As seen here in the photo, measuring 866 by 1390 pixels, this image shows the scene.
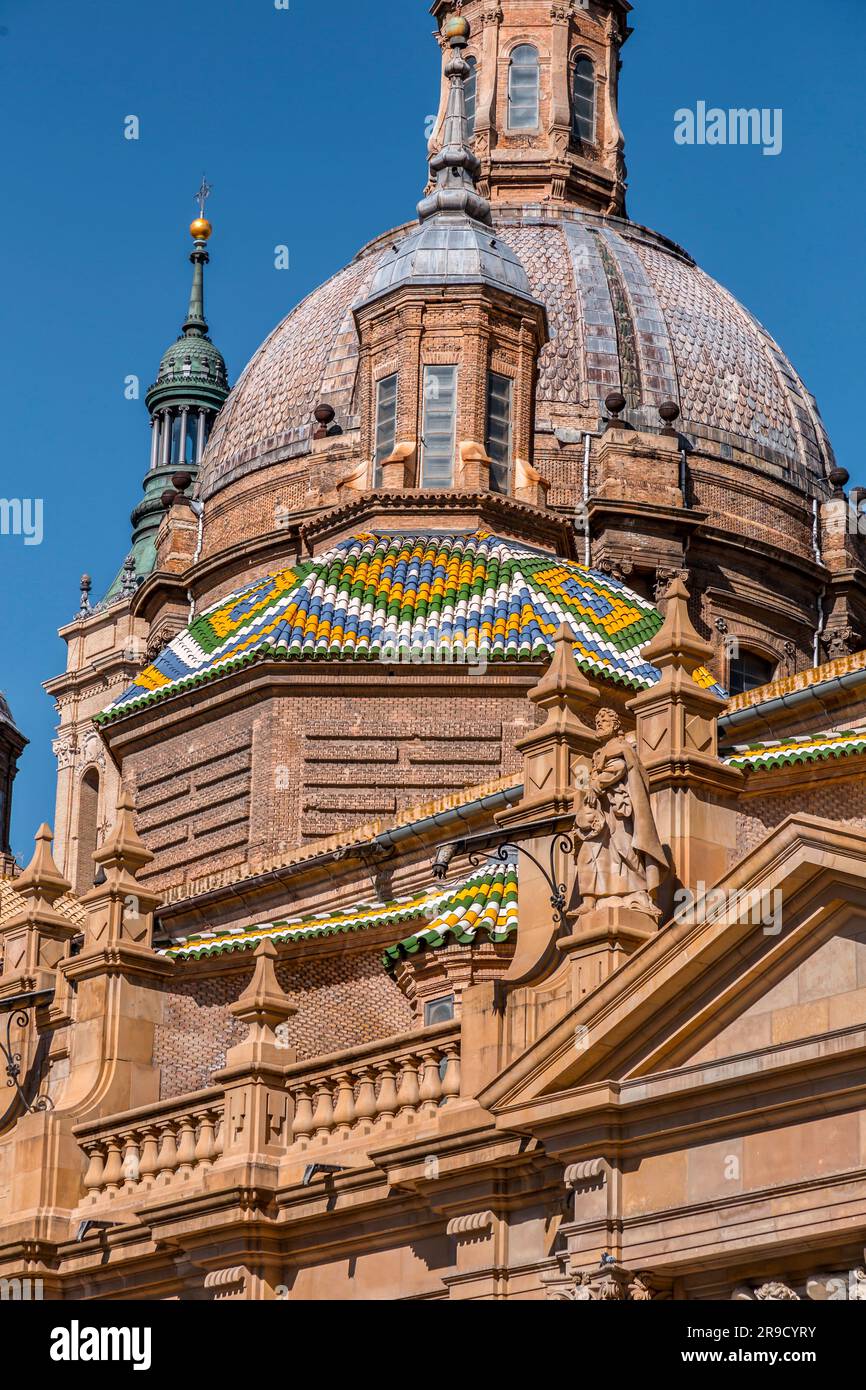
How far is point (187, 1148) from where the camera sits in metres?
32.8

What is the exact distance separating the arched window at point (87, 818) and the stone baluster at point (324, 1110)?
4046 cm

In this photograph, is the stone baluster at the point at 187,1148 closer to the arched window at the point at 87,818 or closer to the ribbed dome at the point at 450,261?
the ribbed dome at the point at 450,261

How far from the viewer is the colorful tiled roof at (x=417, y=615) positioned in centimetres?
4581

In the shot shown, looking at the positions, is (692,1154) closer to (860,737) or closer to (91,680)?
(860,737)

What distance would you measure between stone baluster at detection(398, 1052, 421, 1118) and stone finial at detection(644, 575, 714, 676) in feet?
17.1

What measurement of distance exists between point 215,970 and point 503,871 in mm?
5586

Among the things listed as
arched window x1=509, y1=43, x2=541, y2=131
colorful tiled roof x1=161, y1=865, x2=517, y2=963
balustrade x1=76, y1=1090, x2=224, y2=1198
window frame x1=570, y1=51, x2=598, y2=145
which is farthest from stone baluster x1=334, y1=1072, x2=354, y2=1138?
window frame x1=570, y1=51, x2=598, y2=145

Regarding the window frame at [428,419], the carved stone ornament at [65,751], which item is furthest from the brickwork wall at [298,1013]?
the carved stone ornament at [65,751]

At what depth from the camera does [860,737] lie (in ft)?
114

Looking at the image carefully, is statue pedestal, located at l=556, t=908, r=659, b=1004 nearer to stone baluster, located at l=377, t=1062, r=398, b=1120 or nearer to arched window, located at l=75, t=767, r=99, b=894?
stone baluster, located at l=377, t=1062, r=398, b=1120

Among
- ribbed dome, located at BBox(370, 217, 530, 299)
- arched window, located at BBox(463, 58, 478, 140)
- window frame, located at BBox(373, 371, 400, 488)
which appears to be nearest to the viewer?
window frame, located at BBox(373, 371, 400, 488)

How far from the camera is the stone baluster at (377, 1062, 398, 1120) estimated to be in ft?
100

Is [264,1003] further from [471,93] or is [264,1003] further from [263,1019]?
[471,93]

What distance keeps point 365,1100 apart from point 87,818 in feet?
154
